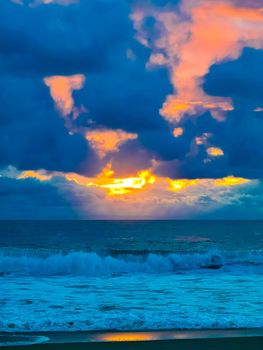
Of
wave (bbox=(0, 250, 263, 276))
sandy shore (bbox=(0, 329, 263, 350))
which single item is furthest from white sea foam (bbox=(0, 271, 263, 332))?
wave (bbox=(0, 250, 263, 276))

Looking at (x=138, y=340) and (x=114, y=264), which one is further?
(x=114, y=264)

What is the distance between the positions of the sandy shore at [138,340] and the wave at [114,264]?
549 inches

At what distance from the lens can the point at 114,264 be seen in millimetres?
27641

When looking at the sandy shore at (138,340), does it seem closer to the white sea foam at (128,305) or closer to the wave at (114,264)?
the white sea foam at (128,305)

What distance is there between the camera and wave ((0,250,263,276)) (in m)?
26.2

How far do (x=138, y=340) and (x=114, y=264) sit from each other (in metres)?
17.4

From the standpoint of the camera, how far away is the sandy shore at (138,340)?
391 inches

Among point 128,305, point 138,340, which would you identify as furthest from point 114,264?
point 138,340

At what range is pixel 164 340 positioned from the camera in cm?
1039

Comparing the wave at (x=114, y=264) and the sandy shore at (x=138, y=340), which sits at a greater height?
the wave at (x=114, y=264)

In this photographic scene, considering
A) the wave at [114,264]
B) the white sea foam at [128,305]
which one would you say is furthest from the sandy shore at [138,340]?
the wave at [114,264]

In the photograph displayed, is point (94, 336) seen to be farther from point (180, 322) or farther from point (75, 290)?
point (75, 290)

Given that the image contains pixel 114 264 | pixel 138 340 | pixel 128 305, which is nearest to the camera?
pixel 138 340

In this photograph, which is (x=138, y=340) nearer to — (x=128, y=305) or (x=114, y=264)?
(x=128, y=305)
